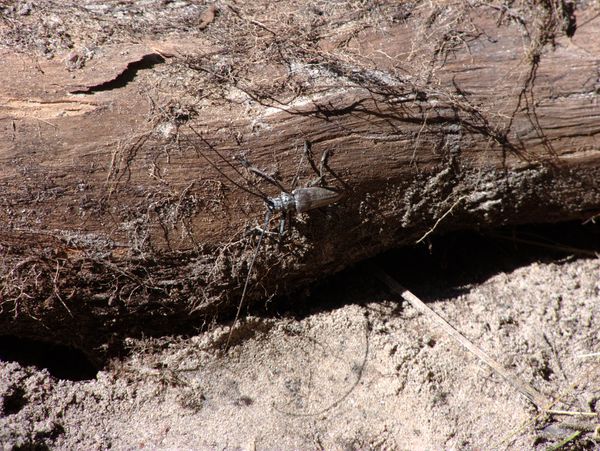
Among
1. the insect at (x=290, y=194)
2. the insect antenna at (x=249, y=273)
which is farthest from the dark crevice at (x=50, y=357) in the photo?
the insect at (x=290, y=194)

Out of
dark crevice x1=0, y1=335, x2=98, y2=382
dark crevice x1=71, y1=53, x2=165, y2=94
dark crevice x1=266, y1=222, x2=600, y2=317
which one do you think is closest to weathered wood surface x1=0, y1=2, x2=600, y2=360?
dark crevice x1=71, y1=53, x2=165, y2=94

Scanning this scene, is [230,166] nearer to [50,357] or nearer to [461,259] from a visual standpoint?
[50,357]

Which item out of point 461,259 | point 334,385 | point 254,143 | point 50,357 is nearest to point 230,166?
point 254,143

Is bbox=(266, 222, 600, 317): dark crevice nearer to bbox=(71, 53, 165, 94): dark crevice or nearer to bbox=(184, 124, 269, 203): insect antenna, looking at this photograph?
bbox=(184, 124, 269, 203): insect antenna

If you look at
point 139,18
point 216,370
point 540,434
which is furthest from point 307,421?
point 139,18

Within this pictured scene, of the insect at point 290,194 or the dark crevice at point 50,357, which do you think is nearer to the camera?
the insect at point 290,194

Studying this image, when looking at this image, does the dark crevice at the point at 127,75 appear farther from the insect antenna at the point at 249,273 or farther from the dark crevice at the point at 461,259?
the dark crevice at the point at 461,259
